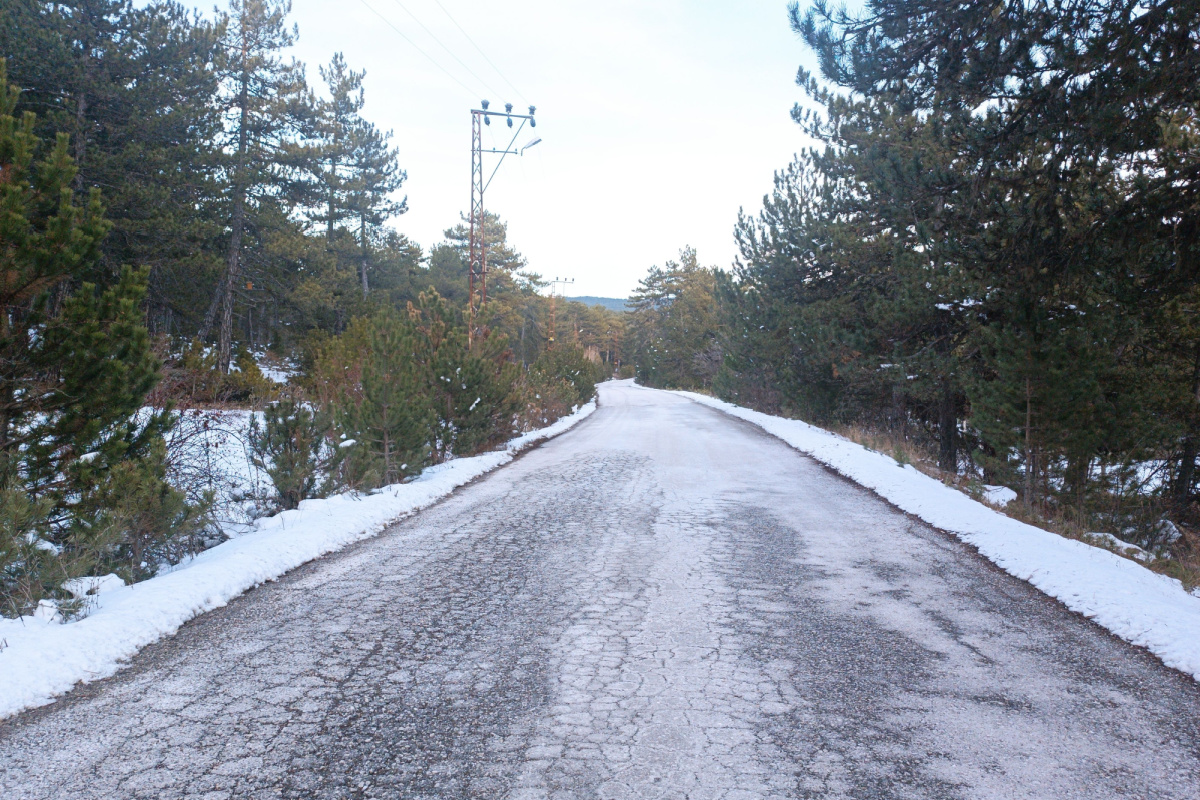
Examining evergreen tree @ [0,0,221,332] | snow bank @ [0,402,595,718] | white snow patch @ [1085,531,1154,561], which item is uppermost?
evergreen tree @ [0,0,221,332]

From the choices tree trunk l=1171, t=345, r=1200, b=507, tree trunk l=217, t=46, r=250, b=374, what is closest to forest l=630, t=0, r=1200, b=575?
tree trunk l=1171, t=345, r=1200, b=507

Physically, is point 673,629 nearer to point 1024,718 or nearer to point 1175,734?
point 1024,718

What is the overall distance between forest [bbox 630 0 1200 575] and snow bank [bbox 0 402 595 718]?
6571 mm

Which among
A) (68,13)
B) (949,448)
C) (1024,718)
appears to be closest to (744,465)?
(949,448)

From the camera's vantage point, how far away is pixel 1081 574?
17.0 feet

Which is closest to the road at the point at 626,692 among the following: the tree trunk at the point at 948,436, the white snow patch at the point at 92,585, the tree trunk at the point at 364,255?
the white snow patch at the point at 92,585

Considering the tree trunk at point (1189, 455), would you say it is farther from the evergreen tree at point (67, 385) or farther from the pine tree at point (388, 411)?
the evergreen tree at point (67, 385)

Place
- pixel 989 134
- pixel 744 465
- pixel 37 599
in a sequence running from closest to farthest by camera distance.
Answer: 1. pixel 37 599
2. pixel 989 134
3. pixel 744 465

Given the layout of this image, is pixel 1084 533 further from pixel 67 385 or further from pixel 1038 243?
pixel 67 385

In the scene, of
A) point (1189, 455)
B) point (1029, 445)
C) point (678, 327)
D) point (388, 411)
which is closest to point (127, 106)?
point (388, 411)

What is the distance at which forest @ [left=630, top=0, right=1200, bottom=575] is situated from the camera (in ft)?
19.4

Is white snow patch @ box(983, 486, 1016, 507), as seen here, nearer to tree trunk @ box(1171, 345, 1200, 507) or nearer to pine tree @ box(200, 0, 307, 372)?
tree trunk @ box(1171, 345, 1200, 507)

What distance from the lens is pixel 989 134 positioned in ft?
21.1

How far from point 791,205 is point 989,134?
13.5m
